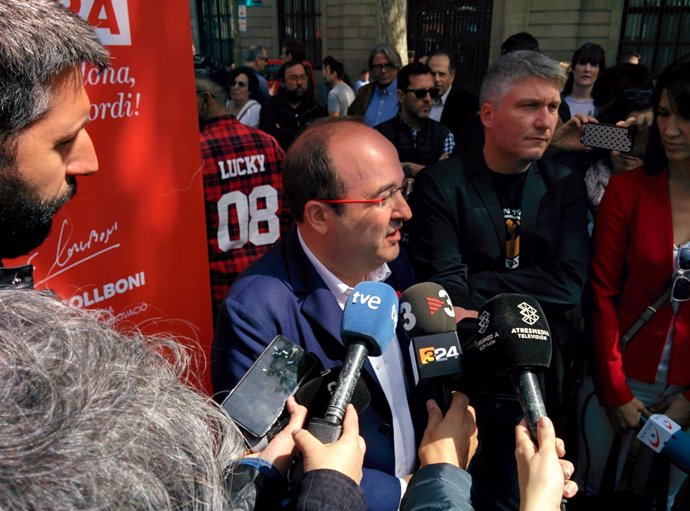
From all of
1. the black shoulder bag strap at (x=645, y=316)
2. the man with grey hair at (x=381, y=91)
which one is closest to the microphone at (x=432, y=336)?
the black shoulder bag strap at (x=645, y=316)

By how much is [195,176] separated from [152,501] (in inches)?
73.5

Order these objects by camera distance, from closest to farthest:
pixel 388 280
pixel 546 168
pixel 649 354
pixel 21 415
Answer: pixel 21 415
pixel 388 280
pixel 649 354
pixel 546 168

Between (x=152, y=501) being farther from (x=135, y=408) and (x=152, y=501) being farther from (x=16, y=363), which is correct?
(x=16, y=363)

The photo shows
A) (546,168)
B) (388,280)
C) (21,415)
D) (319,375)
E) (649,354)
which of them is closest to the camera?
(21,415)

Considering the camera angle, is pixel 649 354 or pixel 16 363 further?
pixel 649 354

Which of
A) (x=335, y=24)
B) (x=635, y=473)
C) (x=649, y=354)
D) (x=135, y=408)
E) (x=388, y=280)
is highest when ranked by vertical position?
(x=335, y=24)

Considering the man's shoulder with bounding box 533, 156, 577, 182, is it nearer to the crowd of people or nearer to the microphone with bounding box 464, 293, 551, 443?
the crowd of people

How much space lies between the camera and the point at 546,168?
2436 millimetres

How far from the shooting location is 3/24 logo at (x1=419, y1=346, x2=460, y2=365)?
1.38m

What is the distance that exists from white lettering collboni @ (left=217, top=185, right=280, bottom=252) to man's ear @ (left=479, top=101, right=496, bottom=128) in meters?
1.33

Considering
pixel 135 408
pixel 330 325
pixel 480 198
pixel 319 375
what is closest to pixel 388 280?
pixel 330 325

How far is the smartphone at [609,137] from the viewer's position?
2.63m

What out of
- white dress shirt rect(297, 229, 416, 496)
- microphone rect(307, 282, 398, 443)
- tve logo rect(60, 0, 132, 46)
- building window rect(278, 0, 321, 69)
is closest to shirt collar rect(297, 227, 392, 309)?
white dress shirt rect(297, 229, 416, 496)

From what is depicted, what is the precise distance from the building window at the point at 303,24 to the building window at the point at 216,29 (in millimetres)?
2933
